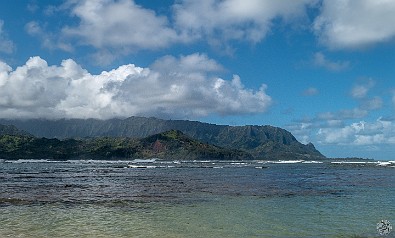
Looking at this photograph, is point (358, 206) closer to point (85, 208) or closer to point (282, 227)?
point (282, 227)

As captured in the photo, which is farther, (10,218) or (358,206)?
(358,206)

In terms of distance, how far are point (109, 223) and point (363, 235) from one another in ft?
52.0

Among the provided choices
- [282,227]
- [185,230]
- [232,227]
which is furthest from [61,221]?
[282,227]

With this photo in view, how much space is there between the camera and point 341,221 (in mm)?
28422

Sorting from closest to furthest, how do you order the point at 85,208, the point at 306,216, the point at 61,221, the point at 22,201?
the point at 61,221 < the point at 306,216 < the point at 85,208 < the point at 22,201

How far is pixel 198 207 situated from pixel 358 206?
14233 mm

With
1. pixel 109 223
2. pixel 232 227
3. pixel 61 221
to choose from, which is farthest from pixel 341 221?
pixel 61 221

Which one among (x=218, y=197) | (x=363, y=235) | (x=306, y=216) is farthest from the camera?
(x=218, y=197)

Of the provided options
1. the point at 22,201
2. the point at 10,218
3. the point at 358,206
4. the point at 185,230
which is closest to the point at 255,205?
the point at 358,206

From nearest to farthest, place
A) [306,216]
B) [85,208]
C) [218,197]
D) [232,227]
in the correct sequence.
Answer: [232,227] → [306,216] → [85,208] → [218,197]

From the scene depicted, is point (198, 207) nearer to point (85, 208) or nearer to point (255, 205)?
point (255, 205)

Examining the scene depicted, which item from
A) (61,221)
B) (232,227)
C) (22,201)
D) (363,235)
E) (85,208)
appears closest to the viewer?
(363,235)

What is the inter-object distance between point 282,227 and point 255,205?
10.7m

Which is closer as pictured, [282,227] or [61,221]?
[282,227]
